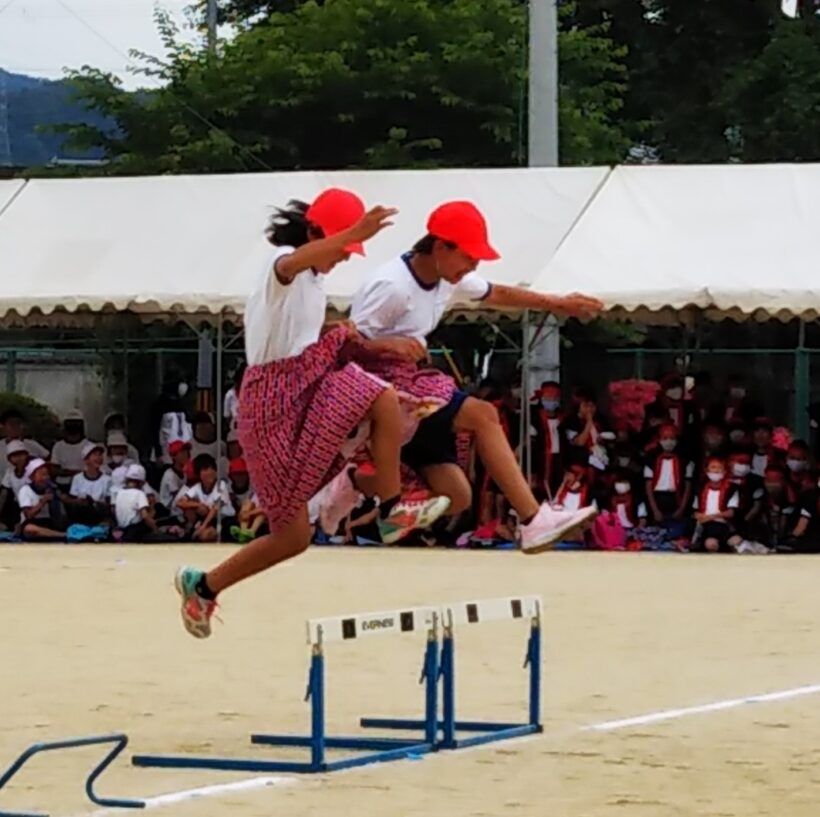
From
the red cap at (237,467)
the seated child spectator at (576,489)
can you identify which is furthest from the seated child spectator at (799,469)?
the red cap at (237,467)

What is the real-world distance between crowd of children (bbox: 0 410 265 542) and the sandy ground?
242cm

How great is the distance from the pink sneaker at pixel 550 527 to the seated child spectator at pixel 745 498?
435 inches

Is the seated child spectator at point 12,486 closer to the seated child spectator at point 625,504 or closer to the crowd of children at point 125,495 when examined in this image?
the crowd of children at point 125,495

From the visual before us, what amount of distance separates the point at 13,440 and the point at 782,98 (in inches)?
594

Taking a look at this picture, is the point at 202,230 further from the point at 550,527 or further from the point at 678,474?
the point at 550,527

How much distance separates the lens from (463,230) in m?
8.21

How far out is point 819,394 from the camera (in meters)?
24.1

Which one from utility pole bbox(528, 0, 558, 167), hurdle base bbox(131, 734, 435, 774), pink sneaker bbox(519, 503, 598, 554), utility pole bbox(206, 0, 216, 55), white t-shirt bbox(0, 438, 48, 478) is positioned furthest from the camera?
utility pole bbox(206, 0, 216, 55)

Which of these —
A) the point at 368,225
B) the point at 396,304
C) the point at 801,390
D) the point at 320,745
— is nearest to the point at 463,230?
the point at 396,304

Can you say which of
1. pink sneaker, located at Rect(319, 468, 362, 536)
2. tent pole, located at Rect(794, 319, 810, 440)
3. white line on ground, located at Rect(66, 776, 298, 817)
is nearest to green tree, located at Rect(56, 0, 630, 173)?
tent pole, located at Rect(794, 319, 810, 440)

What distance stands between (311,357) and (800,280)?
10991 millimetres

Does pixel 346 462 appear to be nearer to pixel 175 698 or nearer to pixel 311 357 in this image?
pixel 311 357

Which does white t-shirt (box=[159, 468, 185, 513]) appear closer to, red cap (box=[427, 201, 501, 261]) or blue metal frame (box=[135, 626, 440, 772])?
blue metal frame (box=[135, 626, 440, 772])

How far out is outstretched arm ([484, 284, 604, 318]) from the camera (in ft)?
28.4
